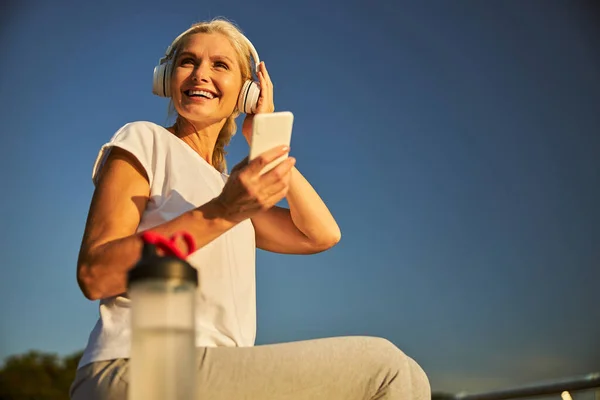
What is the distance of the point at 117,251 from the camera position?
1.38 metres

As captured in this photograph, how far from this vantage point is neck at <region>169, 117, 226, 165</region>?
2.01 meters

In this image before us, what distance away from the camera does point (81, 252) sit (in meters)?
1.45

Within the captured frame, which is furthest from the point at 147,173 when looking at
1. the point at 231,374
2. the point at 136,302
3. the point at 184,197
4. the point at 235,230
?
the point at 136,302

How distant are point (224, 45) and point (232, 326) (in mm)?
834

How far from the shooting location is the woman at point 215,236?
1.40 metres

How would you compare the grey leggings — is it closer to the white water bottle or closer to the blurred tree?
the white water bottle

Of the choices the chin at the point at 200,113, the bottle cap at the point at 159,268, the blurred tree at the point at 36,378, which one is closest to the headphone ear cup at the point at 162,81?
the chin at the point at 200,113

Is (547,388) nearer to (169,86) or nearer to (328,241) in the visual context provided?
(328,241)

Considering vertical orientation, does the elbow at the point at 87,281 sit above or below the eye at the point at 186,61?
below

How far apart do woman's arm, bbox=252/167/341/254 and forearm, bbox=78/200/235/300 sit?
0.49 m

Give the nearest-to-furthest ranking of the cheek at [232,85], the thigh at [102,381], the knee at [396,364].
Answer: the thigh at [102,381] < the knee at [396,364] < the cheek at [232,85]

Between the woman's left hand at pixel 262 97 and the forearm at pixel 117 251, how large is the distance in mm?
678

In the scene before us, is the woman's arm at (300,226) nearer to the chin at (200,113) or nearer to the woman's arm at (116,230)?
the chin at (200,113)

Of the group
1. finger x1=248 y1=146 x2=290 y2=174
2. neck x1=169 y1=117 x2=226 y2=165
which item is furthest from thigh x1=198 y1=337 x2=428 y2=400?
neck x1=169 y1=117 x2=226 y2=165
